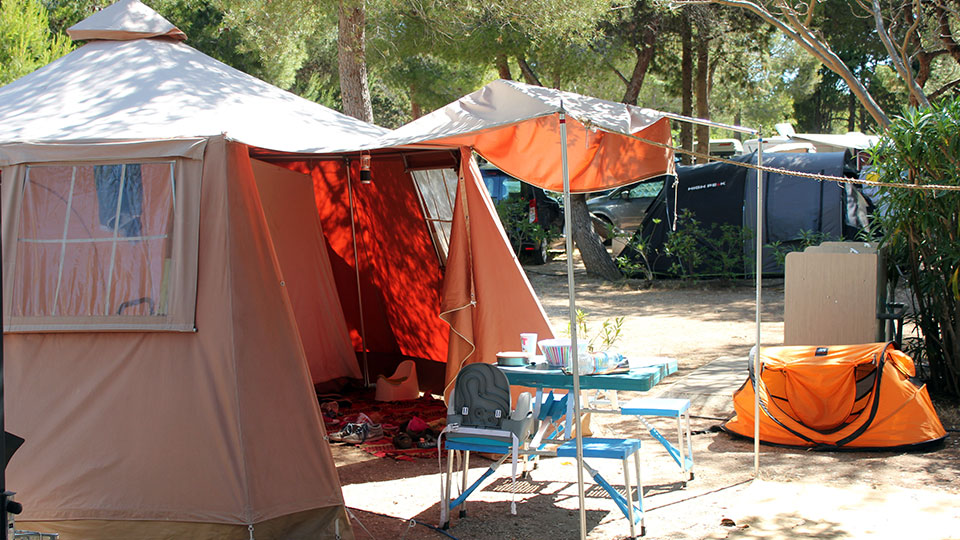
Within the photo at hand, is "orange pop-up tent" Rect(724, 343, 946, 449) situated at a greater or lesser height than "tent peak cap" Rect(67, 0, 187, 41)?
lesser

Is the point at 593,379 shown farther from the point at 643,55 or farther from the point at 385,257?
the point at 643,55

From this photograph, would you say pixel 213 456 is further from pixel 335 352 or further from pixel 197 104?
pixel 335 352

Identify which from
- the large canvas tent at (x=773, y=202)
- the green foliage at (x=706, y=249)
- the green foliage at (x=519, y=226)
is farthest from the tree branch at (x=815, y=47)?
the green foliage at (x=519, y=226)

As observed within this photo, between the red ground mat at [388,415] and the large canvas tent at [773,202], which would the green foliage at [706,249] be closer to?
the large canvas tent at [773,202]

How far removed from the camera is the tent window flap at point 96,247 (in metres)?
4.08

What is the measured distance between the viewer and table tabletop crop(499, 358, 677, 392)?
13.8ft

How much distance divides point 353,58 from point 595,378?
597cm

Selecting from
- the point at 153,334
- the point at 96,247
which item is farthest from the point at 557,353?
the point at 96,247

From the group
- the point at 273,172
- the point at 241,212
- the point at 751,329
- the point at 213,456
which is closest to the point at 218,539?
the point at 213,456

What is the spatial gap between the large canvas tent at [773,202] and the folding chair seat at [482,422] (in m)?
6.48

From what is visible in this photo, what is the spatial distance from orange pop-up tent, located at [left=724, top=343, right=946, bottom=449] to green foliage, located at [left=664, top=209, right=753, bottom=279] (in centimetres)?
630

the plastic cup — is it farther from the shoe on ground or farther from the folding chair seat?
the shoe on ground

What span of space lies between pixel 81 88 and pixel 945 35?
8139 mm

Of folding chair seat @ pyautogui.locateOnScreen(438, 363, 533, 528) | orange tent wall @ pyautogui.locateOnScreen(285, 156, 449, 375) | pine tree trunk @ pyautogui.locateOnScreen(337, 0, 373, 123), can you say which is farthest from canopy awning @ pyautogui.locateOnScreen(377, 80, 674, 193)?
pine tree trunk @ pyautogui.locateOnScreen(337, 0, 373, 123)
